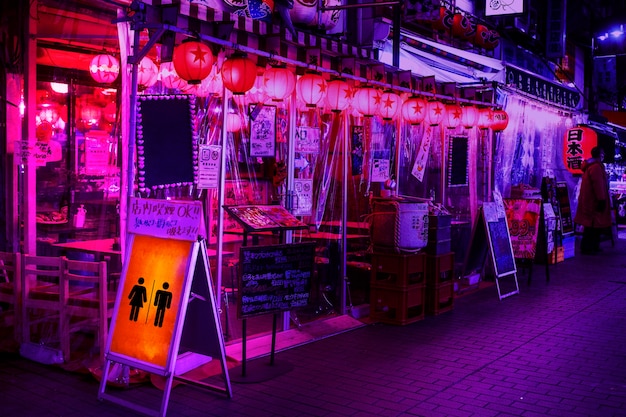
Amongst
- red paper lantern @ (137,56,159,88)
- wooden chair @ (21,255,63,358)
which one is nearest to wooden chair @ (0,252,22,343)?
wooden chair @ (21,255,63,358)

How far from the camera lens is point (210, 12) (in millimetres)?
7312

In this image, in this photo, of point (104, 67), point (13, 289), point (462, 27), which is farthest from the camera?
point (462, 27)

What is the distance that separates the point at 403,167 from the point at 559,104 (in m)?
8.73

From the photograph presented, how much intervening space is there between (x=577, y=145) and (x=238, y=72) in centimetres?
→ 1413

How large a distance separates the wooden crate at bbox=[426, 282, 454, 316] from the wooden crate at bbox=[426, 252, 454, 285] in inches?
3.1

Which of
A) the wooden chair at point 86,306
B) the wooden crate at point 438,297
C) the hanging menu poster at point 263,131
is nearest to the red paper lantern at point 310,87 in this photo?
the hanging menu poster at point 263,131

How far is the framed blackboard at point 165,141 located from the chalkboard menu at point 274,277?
1173 mm

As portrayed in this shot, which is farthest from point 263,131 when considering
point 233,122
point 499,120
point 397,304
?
point 499,120

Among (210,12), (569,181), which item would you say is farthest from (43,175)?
(569,181)

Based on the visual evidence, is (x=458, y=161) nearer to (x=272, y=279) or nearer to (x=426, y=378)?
(x=426, y=378)

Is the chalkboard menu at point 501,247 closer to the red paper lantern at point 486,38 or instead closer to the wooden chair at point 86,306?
the red paper lantern at point 486,38

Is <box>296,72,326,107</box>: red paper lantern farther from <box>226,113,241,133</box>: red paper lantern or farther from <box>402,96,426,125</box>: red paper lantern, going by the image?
<box>402,96,426,125</box>: red paper lantern

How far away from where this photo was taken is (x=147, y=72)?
25.3 feet

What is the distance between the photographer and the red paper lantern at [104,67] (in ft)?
29.4
